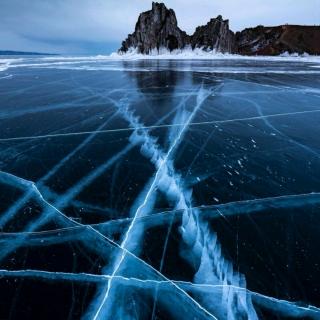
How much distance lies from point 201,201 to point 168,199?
276mm

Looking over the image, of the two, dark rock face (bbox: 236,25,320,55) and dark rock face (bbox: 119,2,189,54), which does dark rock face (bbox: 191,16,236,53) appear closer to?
dark rock face (bbox: 119,2,189,54)

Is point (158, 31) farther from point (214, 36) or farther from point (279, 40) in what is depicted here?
point (279, 40)

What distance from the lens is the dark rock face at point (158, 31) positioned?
2484 inches

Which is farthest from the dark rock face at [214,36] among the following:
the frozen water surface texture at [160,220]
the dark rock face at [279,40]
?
the frozen water surface texture at [160,220]

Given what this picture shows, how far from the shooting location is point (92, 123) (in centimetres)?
480

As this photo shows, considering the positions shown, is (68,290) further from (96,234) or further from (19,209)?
(19,209)

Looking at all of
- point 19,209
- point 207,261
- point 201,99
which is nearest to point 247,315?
point 207,261

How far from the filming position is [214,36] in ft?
211

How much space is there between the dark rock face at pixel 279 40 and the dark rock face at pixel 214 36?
290 inches

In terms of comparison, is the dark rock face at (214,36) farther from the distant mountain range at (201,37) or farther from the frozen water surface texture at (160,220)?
the frozen water surface texture at (160,220)

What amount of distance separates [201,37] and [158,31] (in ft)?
30.8

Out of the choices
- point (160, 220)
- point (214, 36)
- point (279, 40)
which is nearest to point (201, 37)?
point (214, 36)

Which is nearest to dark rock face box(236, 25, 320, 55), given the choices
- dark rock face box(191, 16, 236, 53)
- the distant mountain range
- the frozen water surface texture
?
the distant mountain range

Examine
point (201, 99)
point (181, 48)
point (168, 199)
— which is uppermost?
point (168, 199)
